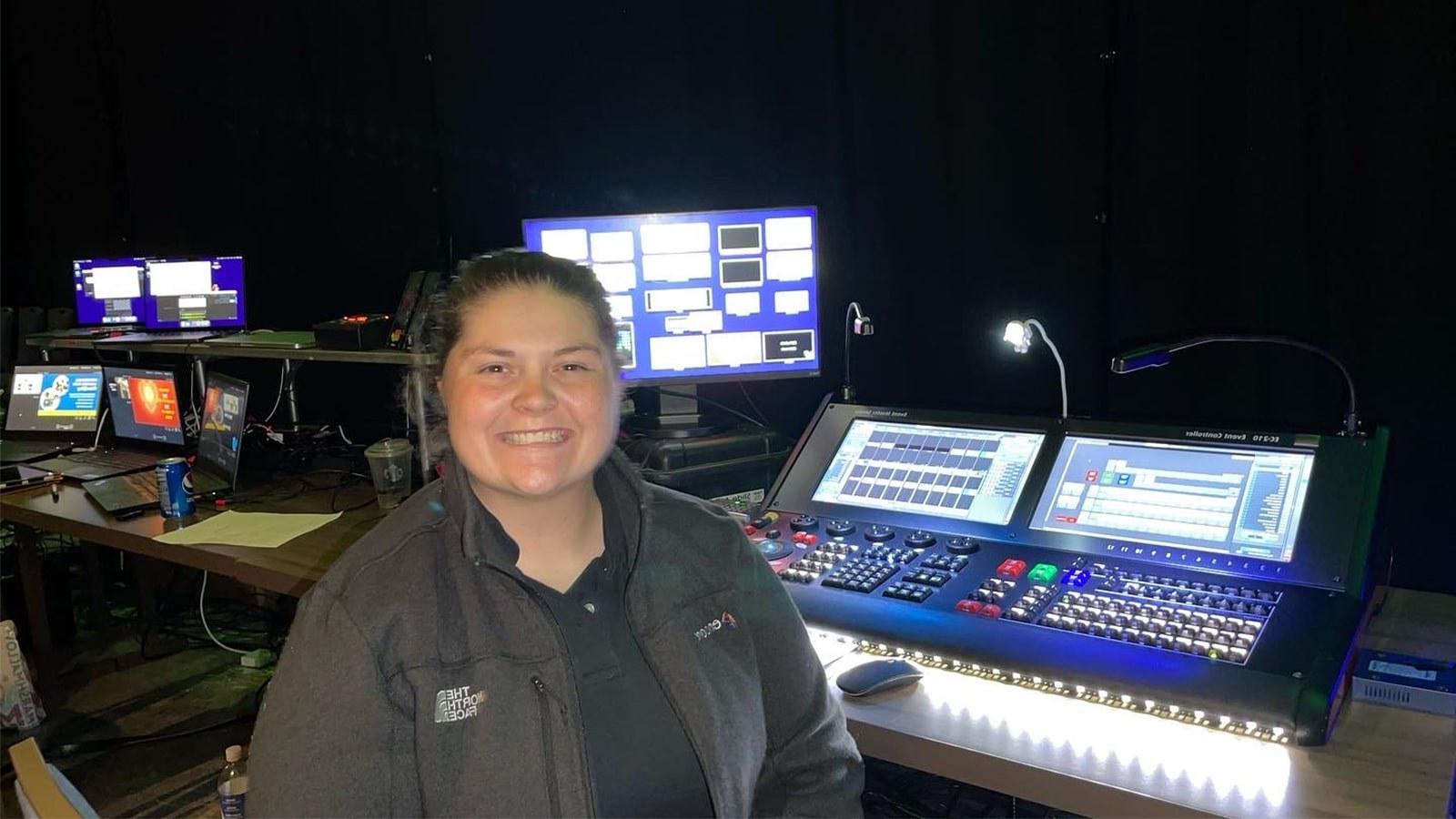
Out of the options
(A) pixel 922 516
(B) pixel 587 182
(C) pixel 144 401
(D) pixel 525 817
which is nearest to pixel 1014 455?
(A) pixel 922 516

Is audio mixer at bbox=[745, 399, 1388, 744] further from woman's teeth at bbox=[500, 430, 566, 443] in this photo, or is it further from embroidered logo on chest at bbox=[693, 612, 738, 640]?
woman's teeth at bbox=[500, 430, 566, 443]

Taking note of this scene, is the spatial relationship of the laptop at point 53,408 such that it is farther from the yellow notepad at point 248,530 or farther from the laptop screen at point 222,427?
the yellow notepad at point 248,530

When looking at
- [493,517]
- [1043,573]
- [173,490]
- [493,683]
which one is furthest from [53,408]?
[1043,573]

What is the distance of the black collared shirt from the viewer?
1.09 meters

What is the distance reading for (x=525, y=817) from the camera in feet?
3.38

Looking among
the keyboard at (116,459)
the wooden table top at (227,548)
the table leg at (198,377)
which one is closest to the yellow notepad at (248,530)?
the wooden table top at (227,548)

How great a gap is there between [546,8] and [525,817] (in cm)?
254

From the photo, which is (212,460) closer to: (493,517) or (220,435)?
(220,435)

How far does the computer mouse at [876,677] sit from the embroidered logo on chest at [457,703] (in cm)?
50

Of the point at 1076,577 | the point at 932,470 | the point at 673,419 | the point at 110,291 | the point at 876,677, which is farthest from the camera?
the point at 110,291

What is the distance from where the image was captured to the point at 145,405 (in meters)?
3.16

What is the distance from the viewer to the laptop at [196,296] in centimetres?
341

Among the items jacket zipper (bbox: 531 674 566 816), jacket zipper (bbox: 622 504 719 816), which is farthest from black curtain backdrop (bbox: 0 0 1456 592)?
jacket zipper (bbox: 531 674 566 816)

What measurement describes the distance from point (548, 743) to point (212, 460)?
7.30ft
